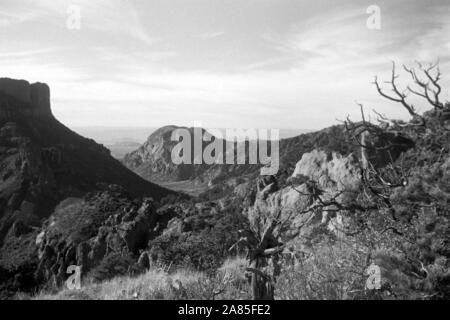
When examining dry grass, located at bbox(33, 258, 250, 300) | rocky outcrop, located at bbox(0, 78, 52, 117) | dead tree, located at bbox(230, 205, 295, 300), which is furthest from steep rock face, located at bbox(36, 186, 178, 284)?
rocky outcrop, located at bbox(0, 78, 52, 117)

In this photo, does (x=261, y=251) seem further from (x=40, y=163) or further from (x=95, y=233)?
(x=40, y=163)

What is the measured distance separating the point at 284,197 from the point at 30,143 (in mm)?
80987

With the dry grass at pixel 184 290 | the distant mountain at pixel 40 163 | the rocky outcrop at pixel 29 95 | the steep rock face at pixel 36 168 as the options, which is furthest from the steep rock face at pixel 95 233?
the rocky outcrop at pixel 29 95

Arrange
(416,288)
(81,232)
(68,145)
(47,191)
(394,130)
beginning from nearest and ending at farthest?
(416,288), (394,130), (81,232), (47,191), (68,145)

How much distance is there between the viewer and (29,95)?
435ft

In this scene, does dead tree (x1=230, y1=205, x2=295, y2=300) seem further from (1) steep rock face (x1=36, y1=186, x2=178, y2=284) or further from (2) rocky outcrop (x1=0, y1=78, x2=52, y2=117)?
(2) rocky outcrop (x1=0, y1=78, x2=52, y2=117)

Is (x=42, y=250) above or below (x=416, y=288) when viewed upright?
below

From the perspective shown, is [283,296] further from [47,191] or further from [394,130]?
[47,191]

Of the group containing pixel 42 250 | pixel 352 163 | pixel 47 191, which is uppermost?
pixel 352 163

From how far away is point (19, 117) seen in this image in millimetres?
120188

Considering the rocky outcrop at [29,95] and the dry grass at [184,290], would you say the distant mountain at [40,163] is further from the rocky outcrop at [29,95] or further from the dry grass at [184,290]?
the dry grass at [184,290]

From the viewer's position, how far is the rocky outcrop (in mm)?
127562

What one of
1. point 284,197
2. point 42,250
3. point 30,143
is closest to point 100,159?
point 30,143
